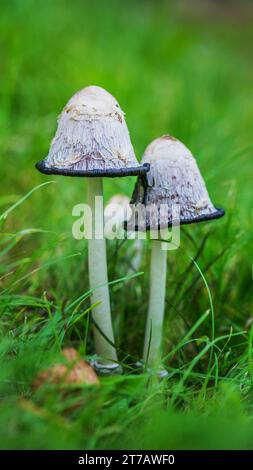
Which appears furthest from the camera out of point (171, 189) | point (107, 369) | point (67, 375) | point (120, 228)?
point (120, 228)

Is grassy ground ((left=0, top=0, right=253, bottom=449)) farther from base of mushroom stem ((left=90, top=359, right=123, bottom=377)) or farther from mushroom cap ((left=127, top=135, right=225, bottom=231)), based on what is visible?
mushroom cap ((left=127, top=135, right=225, bottom=231))

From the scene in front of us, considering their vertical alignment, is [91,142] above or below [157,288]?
above

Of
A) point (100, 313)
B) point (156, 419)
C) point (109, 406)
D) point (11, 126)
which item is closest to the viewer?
point (156, 419)

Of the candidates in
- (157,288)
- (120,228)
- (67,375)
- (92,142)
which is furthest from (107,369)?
(92,142)

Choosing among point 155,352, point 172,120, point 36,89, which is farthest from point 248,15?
point 155,352

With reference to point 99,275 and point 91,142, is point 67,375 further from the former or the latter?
point 91,142

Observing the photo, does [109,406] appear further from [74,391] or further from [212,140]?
[212,140]
